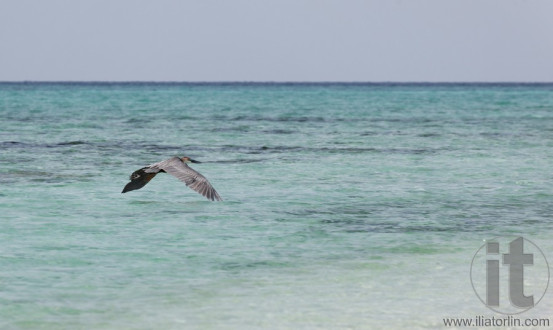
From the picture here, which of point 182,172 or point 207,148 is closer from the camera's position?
point 182,172

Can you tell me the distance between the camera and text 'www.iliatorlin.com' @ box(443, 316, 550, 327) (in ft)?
30.3

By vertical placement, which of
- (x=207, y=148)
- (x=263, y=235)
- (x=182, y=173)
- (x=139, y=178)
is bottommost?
(x=207, y=148)

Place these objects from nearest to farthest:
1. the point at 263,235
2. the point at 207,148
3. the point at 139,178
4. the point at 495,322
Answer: the point at 495,322, the point at 263,235, the point at 139,178, the point at 207,148

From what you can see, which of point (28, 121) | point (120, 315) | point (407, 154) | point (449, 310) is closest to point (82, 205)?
point (120, 315)

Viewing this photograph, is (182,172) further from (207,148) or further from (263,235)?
(207,148)

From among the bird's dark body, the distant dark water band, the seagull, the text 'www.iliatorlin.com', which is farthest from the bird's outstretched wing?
the distant dark water band

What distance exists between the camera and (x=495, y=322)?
369 inches

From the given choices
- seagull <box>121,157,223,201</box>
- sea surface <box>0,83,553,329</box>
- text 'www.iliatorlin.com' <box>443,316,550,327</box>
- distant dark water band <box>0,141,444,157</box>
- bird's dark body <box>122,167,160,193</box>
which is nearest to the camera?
text 'www.iliatorlin.com' <box>443,316,550,327</box>

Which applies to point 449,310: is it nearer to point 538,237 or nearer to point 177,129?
point 538,237

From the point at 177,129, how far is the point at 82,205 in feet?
86.6

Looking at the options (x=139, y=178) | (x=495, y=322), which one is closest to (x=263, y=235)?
(x=139, y=178)

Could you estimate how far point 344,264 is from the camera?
11.9 meters

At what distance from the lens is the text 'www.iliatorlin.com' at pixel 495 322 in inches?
364

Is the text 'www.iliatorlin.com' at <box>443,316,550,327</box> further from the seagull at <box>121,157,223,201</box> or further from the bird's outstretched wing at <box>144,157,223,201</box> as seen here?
the bird's outstretched wing at <box>144,157,223,201</box>
